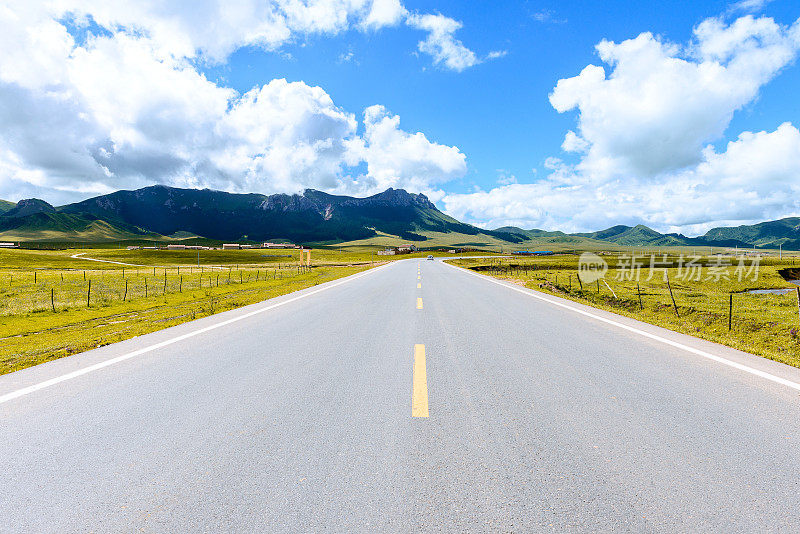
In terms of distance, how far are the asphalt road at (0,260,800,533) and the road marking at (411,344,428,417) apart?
0.05 m

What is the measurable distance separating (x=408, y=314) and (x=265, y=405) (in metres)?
7.28

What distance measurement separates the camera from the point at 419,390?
482cm

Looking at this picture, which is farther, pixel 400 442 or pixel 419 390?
pixel 419 390

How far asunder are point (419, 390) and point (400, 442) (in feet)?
4.47

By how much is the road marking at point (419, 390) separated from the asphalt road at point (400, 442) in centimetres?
5

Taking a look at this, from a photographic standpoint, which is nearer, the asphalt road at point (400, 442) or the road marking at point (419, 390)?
the asphalt road at point (400, 442)

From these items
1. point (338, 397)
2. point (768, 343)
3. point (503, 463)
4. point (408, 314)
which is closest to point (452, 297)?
point (408, 314)

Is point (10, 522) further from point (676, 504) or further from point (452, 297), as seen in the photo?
point (452, 297)

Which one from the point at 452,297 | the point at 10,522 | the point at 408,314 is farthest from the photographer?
the point at 452,297

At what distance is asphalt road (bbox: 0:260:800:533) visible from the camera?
2516 millimetres

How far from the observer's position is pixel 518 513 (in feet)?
8.24

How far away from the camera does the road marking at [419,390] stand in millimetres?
4184

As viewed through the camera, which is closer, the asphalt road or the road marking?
the asphalt road

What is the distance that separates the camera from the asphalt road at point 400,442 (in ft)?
8.25
